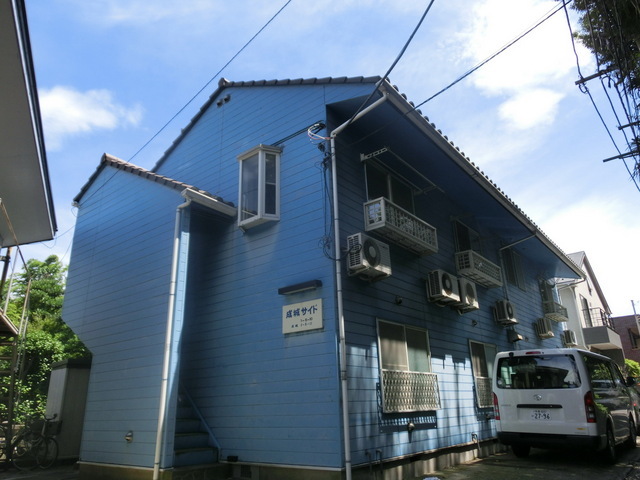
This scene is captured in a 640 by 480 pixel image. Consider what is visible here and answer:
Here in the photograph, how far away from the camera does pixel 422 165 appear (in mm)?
9320

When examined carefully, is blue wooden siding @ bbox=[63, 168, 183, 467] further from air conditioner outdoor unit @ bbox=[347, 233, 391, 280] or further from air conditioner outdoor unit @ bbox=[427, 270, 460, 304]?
air conditioner outdoor unit @ bbox=[427, 270, 460, 304]

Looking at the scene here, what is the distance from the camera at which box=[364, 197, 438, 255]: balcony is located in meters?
7.44

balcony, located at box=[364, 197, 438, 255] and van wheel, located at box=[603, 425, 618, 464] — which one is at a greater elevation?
balcony, located at box=[364, 197, 438, 255]

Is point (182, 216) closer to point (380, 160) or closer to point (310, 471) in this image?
point (380, 160)

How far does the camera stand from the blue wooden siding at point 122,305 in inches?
277

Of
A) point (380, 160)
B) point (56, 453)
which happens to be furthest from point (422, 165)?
point (56, 453)

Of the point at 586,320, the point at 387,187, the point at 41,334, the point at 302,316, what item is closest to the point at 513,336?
the point at 387,187

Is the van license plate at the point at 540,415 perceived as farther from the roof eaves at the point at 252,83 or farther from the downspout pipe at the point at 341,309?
the roof eaves at the point at 252,83

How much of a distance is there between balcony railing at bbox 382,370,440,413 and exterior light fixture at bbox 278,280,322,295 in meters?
1.71

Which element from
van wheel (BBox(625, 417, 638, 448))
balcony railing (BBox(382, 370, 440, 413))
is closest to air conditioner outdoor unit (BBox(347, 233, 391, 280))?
balcony railing (BBox(382, 370, 440, 413))

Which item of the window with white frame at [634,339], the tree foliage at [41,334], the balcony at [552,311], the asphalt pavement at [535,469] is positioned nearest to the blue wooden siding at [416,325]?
the asphalt pavement at [535,469]

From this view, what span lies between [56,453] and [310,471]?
5.89 m

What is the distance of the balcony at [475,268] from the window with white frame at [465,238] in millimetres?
480

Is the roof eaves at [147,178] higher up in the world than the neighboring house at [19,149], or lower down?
higher up
